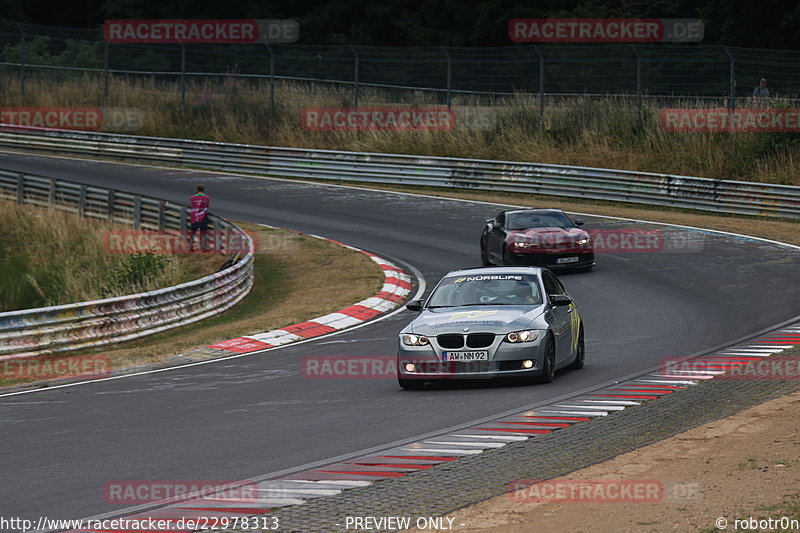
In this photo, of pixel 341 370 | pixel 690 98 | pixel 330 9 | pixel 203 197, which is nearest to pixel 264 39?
pixel 330 9

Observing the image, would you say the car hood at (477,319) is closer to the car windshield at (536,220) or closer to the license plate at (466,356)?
the license plate at (466,356)

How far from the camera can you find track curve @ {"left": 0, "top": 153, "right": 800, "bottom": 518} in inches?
376

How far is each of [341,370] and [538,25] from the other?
4894 cm

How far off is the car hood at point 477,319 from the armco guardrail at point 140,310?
7124mm

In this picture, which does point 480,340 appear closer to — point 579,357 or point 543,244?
point 579,357

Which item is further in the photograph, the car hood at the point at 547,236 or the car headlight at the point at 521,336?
the car hood at the point at 547,236

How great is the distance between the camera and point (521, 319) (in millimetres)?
13156

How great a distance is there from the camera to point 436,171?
3781cm

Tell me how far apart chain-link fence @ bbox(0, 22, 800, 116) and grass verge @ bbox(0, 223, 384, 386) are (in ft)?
38.9

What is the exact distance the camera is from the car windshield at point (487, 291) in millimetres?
14103

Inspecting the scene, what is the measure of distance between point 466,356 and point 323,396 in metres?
1.68

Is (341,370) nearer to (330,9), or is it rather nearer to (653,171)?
(653,171)
